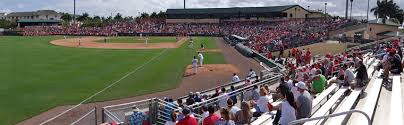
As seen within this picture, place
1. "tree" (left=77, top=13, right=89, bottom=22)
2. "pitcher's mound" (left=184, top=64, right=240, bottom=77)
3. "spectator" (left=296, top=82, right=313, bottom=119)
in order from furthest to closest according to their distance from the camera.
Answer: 1. "tree" (left=77, top=13, right=89, bottom=22)
2. "pitcher's mound" (left=184, top=64, right=240, bottom=77)
3. "spectator" (left=296, top=82, right=313, bottom=119)

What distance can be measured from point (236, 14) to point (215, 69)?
72783 millimetres

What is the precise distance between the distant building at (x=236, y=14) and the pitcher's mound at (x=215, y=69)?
66211 millimetres

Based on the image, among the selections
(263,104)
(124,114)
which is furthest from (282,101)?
(124,114)

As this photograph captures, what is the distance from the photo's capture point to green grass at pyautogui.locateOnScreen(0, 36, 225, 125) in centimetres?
1978

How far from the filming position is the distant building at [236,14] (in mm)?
99938

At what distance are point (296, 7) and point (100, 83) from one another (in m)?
82.4

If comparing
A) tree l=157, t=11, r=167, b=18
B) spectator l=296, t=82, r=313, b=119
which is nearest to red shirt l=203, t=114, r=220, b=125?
spectator l=296, t=82, r=313, b=119

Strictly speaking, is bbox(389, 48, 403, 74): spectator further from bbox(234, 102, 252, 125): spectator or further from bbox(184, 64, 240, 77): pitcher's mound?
bbox(184, 64, 240, 77): pitcher's mound

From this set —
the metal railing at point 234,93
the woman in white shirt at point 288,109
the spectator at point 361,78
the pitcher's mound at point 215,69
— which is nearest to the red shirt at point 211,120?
the woman in white shirt at point 288,109

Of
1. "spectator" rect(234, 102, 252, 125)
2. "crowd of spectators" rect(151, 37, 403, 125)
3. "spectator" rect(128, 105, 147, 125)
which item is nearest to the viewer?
"crowd of spectators" rect(151, 37, 403, 125)

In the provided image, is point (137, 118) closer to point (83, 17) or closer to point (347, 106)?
point (347, 106)

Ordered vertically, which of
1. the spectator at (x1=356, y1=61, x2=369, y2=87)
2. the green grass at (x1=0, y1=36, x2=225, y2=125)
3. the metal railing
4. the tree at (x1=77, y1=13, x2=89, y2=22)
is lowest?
the green grass at (x1=0, y1=36, x2=225, y2=125)

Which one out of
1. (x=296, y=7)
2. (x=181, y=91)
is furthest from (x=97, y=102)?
(x=296, y=7)

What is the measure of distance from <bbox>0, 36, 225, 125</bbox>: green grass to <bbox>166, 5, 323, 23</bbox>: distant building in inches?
2429
